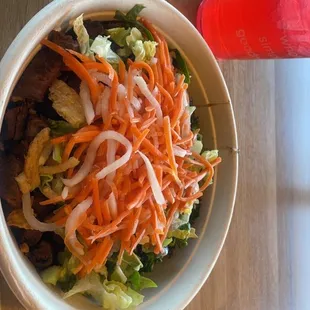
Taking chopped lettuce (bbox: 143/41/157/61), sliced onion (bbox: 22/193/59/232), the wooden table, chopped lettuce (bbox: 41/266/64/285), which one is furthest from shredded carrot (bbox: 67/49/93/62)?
the wooden table

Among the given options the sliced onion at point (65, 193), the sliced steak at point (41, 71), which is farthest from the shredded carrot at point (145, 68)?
the sliced onion at point (65, 193)

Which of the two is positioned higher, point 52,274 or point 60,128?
point 60,128

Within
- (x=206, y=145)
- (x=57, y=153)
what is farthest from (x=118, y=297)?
(x=206, y=145)

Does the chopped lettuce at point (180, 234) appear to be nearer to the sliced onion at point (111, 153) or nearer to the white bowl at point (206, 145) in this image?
the white bowl at point (206, 145)

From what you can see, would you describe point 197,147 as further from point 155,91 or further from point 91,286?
point 91,286

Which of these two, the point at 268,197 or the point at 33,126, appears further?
the point at 268,197

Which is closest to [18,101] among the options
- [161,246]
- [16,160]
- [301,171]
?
[16,160]

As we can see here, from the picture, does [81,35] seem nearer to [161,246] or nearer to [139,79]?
[139,79]
